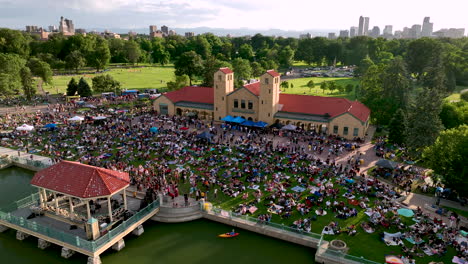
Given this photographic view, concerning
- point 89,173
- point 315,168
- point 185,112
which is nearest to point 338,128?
point 315,168

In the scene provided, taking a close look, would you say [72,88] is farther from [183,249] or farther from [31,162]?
[183,249]

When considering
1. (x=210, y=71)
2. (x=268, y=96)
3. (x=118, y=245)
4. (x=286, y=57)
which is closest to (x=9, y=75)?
(x=210, y=71)

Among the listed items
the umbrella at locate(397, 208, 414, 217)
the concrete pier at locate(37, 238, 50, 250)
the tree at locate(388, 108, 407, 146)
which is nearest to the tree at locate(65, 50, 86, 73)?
the concrete pier at locate(37, 238, 50, 250)

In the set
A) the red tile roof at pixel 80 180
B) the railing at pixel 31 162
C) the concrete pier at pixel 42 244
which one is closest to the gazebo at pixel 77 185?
the red tile roof at pixel 80 180

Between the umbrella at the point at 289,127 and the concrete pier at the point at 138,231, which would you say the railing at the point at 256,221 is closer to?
the concrete pier at the point at 138,231

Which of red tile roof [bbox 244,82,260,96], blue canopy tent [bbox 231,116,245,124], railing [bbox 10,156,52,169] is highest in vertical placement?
red tile roof [bbox 244,82,260,96]

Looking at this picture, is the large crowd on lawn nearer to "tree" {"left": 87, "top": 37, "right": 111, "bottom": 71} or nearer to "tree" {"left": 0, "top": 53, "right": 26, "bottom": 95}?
"tree" {"left": 0, "top": 53, "right": 26, "bottom": 95}
